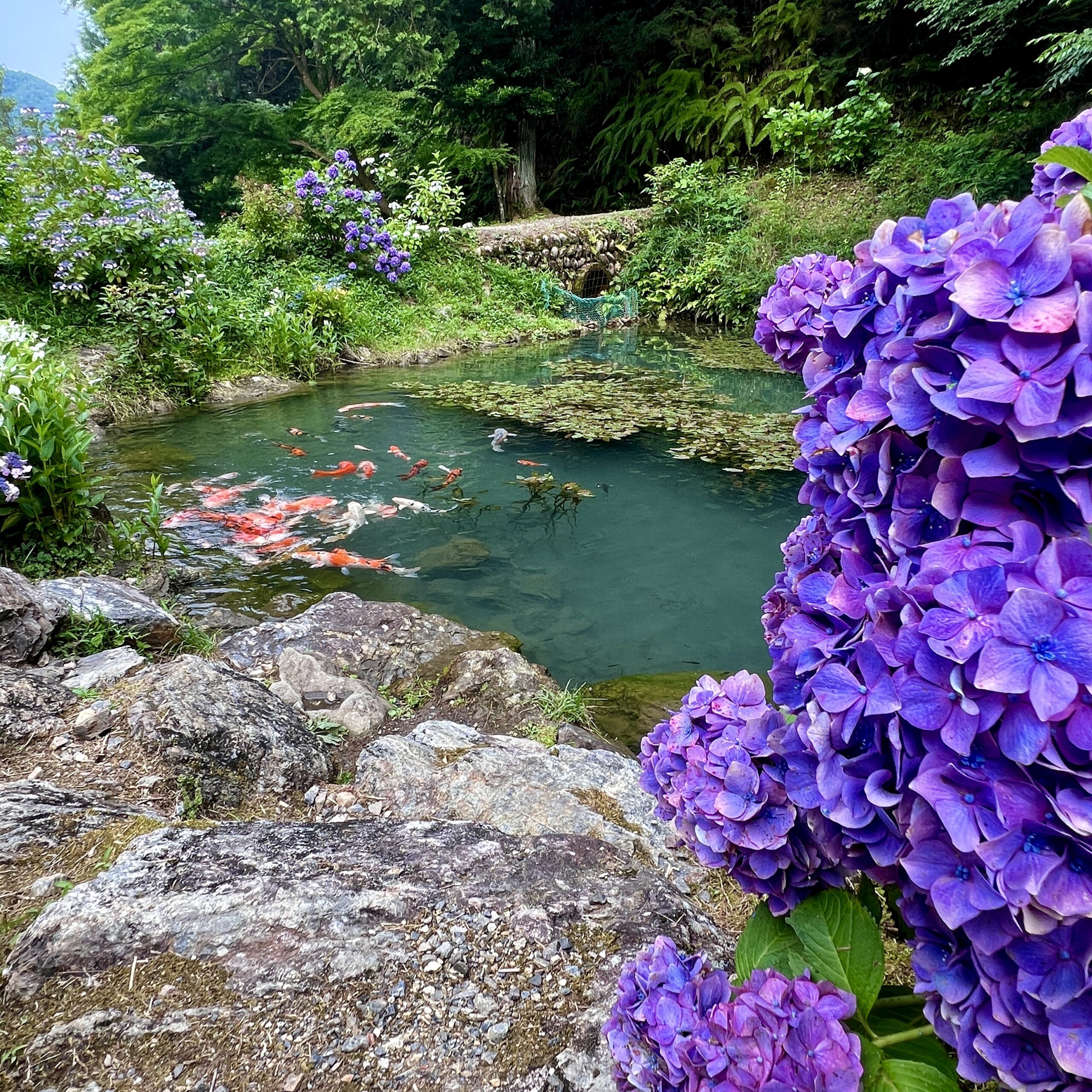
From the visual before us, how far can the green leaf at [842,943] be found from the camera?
732 mm

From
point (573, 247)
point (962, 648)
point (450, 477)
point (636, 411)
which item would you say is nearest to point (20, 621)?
point (962, 648)

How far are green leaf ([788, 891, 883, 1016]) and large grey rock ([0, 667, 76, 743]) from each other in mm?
2000

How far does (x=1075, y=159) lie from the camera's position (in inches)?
25.5

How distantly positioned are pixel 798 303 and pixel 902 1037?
33.9 inches

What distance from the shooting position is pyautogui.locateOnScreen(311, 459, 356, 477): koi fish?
232 inches

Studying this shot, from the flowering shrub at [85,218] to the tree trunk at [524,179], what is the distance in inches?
396

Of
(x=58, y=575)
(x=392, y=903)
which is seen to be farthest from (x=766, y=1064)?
(x=58, y=575)

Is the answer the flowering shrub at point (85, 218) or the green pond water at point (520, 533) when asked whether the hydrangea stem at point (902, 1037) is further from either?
the flowering shrub at point (85, 218)

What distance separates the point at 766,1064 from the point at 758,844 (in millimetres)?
188

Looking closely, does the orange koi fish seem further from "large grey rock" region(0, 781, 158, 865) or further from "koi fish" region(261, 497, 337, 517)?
"large grey rock" region(0, 781, 158, 865)

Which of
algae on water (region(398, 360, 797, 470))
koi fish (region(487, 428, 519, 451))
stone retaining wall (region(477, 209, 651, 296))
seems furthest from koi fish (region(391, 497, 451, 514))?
stone retaining wall (region(477, 209, 651, 296))

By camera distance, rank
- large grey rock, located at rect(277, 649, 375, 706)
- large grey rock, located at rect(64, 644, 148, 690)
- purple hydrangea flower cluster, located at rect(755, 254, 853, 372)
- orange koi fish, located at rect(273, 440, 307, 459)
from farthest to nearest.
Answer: orange koi fish, located at rect(273, 440, 307, 459)
large grey rock, located at rect(277, 649, 375, 706)
large grey rock, located at rect(64, 644, 148, 690)
purple hydrangea flower cluster, located at rect(755, 254, 853, 372)

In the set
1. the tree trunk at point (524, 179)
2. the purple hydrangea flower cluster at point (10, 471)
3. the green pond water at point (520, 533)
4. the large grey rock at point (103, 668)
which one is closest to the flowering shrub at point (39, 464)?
the purple hydrangea flower cluster at point (10, 471)

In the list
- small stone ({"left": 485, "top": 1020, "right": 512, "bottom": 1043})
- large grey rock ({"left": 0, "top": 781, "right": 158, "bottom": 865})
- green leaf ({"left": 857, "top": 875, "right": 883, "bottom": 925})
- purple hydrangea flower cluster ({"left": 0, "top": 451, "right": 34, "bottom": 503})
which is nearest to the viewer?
green leaf ({"left": 857, "top": 875, "right": 883, "bottom": 925})
